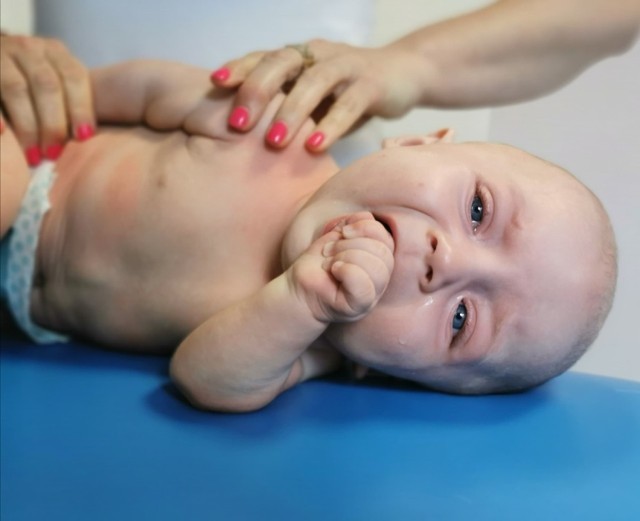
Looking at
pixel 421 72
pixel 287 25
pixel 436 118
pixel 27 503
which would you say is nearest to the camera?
pixel 27 503

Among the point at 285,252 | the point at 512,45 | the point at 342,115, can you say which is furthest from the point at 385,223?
the point at 512,45

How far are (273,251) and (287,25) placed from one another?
0.58m

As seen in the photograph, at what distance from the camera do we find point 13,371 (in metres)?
0.81

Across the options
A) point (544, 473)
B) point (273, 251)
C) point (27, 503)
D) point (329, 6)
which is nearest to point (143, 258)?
point (273, 251)

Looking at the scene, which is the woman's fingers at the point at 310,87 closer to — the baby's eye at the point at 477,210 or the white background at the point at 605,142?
the baby's eye at the point at 477,210

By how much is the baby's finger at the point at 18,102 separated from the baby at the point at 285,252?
0.03 meters

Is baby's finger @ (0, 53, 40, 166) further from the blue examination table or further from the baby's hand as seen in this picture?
the baby's hand

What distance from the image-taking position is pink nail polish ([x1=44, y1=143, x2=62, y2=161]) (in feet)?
3.22

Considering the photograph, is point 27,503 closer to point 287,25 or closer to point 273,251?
point 273,251

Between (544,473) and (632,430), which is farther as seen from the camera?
(632,430)

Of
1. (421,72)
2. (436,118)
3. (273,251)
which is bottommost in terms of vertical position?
(436,118)

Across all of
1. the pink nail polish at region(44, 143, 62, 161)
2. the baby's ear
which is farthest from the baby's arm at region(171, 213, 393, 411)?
the pink nail polish at region(44, 143, 62, 161)

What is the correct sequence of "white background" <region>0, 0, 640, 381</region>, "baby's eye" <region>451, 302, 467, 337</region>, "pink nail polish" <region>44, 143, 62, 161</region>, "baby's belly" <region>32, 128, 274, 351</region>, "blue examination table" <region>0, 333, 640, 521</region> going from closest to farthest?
"blue examination table" <region>0, 333, 640, 521</region>, "baby's eye" <region>451, 302, 467, 337</region>, "baby's belly" <region>32, 128, 274, 351</region>, "pink nail polish" <region>44, 143, 62, 161</region>, "white background" <region>0, 0, 640, 381</region>

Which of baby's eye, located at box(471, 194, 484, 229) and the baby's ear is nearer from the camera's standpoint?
baby's eye, located at box(471, 194, 484, 229)
